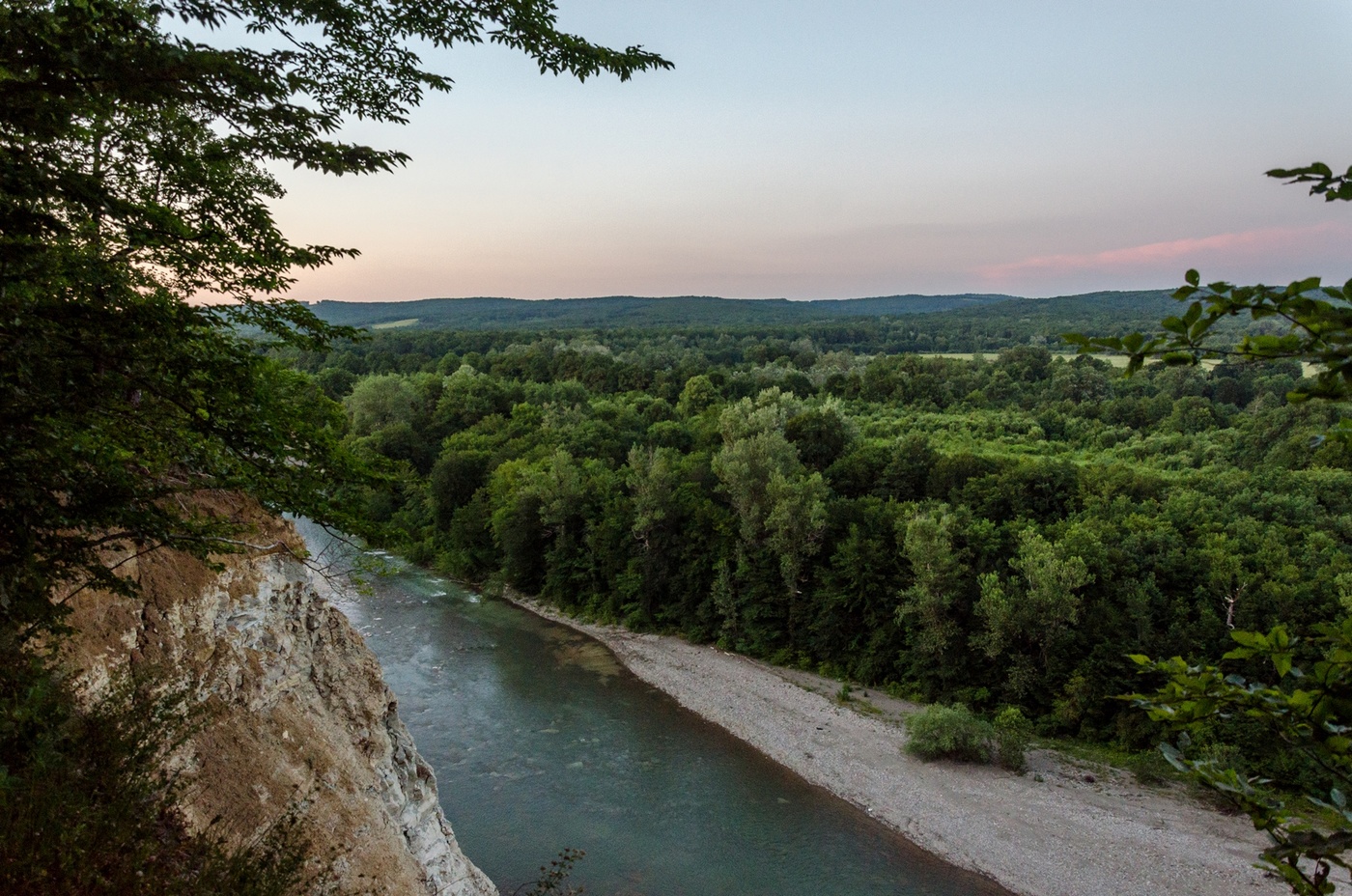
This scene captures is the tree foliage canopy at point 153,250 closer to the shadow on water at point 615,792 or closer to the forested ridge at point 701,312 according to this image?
the shadow on water at point 615,792

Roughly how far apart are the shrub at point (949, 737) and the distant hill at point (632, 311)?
128 meters

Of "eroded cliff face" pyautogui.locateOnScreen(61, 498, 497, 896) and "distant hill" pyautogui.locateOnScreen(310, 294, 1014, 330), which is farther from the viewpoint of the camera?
"distant hill" pyautogui.locateOnScreen(310, 294, 1014, 330)

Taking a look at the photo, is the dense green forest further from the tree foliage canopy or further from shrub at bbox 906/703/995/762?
the tree foliage canopy

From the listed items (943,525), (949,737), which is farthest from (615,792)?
(943,525)

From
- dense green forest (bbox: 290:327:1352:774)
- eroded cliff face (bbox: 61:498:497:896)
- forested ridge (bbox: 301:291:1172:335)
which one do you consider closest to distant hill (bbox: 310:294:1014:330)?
forested ridge (bbox: 301:291:1172:335)

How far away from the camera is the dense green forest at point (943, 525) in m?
21.9

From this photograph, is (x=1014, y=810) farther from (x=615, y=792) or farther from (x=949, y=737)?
(x=615, y=792)

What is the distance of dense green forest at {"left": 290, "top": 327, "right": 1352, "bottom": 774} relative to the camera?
21859 mm

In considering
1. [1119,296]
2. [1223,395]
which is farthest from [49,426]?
[1119,296]

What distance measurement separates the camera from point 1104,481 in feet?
92.3

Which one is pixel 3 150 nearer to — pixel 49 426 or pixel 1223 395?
pixel 49 426

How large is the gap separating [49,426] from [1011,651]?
77.9 ft

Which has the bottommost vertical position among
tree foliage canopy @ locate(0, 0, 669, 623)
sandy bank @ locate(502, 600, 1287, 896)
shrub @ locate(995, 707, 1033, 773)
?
sandy bank @ locate(502, 600, 1287, 896)

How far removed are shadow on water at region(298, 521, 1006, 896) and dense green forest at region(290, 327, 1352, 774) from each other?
574 centimetres
